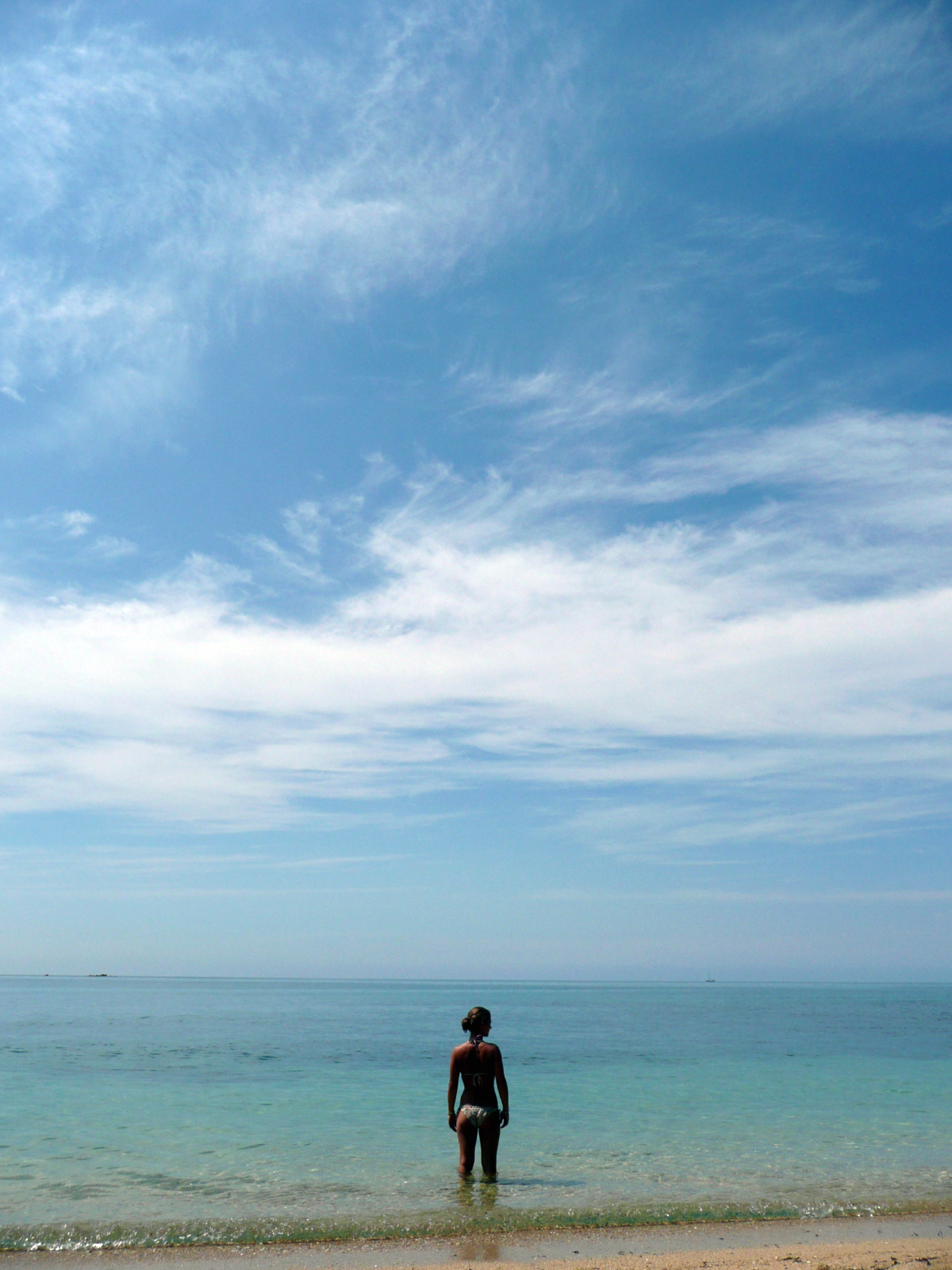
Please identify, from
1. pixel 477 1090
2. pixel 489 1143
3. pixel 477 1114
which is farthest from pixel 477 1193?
pixel 477 1090

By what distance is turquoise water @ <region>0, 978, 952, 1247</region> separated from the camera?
1058 centimetres

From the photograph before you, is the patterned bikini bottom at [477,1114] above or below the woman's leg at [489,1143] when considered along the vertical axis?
above

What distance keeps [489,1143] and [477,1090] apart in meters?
1.09

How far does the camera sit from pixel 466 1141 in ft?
36.8

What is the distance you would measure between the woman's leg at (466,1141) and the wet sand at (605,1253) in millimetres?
1603

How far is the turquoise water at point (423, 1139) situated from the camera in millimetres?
10578

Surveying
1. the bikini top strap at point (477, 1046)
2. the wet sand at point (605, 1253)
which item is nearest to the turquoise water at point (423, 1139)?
the wet sand at point (605, 1253)

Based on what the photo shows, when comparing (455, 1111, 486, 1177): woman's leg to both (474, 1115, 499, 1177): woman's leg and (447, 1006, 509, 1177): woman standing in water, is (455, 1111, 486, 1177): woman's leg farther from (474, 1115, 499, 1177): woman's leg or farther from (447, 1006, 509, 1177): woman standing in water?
(474, 1115, 499, 1177): woman's leg

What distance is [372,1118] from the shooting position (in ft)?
58.6

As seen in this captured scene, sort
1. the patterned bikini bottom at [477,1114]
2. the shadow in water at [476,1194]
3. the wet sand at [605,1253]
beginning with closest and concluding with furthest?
the wet sand at [605,1253] < the shadow in water at [476,1194] < the patterned bikini bottom at [477,1114]

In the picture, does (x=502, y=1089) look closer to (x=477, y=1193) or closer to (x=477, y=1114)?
(x=477, y=1114)

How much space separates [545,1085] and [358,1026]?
35060 millimetres

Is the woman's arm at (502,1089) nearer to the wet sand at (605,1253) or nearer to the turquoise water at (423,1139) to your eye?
the turquoise water at (423,1139)

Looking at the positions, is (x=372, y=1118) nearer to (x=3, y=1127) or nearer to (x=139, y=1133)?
(x=139, y=1133)
